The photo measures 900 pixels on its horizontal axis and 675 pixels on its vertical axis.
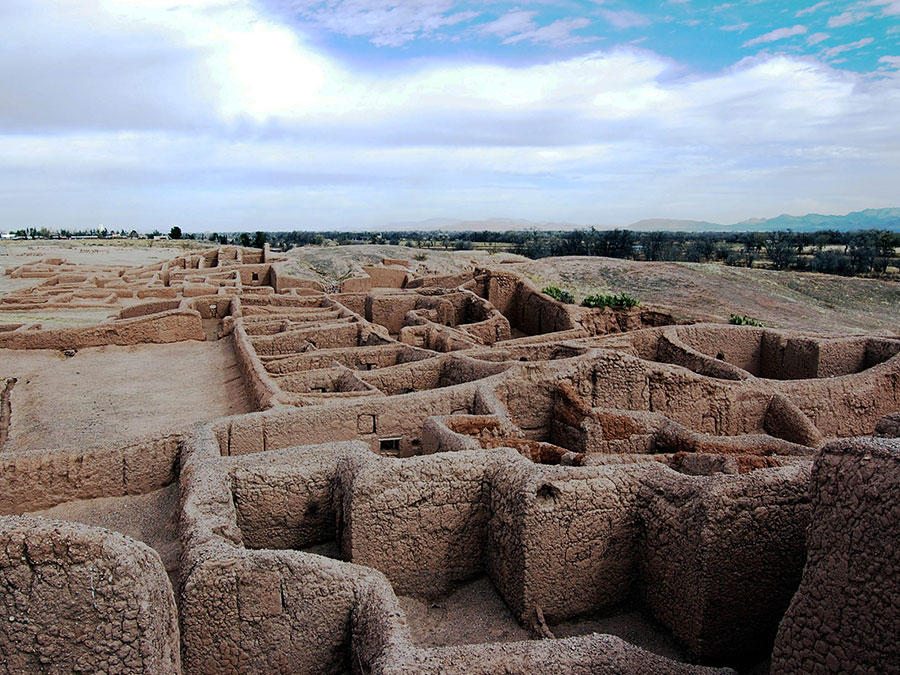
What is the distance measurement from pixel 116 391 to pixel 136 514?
18.3 feet

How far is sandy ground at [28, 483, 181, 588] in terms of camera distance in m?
5.70

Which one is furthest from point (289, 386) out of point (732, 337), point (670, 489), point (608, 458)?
point (732, 337)

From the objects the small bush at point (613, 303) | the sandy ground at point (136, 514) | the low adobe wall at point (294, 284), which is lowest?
the sandy ground at point (136, 514)

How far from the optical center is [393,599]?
14.5ft

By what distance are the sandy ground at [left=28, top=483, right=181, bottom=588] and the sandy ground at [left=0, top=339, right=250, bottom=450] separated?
1136 mm

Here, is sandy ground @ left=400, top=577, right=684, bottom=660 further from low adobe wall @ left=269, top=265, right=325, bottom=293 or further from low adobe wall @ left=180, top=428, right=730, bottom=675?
low adobe wall @ left=269, top=265, right=325, bottom=293

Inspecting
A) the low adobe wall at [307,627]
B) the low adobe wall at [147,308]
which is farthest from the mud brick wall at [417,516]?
the low adobe wall at [147,308]

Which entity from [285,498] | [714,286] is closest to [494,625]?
[285,498]

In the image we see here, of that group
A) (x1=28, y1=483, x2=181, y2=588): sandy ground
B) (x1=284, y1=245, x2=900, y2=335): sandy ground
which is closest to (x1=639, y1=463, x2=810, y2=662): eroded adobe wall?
(x1=28, y1=483, x2=181, y2=588): sandy ground

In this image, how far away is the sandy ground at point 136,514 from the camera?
5695mm

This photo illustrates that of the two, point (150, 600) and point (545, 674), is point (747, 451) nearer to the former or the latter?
point (545, 674)

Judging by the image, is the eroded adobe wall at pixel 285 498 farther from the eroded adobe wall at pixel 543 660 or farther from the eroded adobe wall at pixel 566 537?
the eroded adobe wall at pixel 543 660

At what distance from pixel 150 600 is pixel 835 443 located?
4.34 meters

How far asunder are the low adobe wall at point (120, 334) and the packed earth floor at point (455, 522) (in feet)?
6.68
